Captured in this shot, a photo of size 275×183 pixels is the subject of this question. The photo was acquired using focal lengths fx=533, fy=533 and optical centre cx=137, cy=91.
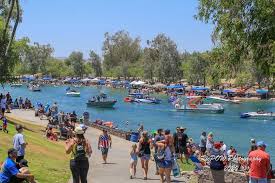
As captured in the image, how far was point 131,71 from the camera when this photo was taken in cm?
18812

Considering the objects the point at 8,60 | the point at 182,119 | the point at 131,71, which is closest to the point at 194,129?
the point at 182,119

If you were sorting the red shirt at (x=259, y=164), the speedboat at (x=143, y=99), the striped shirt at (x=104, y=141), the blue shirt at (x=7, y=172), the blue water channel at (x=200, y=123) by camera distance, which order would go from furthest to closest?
1. the speedboat at (x=143, y=99)
2. the blue water channel at (x=200, y=123)
3. the striped shirt at (x=104, y=141)
4. the red shirt at (x=259, y=164)
5. the blue shirt at (x=7, y=172)

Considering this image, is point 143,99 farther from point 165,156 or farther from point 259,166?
point 259,166

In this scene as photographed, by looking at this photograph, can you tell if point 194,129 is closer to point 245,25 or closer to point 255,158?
point 245,25

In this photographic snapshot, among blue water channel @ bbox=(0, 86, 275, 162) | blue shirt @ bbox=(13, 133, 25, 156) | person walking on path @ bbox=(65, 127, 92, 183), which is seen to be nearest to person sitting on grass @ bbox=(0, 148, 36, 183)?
person walking on path @ bbox=(65, 127, 92, 183)

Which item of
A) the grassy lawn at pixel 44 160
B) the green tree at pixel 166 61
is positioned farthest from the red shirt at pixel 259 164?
the green tree at pixel 166 61

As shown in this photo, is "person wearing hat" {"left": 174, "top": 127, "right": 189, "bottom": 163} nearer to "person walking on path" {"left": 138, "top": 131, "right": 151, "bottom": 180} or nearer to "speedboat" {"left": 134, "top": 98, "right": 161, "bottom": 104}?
"person walking on path" {"left": 138, "top": 131, "right": 151, "bottom": 180}

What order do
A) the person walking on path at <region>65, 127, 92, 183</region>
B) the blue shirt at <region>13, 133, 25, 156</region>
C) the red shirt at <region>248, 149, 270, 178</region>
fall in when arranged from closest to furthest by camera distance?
the person walking on path at <region>65, 127, 92, 183</region> → the red shirt at <region>248, 149, 270, 178</region> → the blue shirt at <region>13, 133, 25, 156</region>

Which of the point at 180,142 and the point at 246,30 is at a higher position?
the point at 246,30

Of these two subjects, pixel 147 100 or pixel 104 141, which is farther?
pixel 147 100

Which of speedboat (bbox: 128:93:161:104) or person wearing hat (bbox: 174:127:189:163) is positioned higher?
person wearing hat (bbox: 174:127:189:163)

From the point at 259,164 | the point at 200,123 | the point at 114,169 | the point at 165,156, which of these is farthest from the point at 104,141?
the point at 200,123

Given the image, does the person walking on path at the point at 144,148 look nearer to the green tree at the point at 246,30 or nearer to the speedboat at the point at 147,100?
the green tree at the point at 246,30

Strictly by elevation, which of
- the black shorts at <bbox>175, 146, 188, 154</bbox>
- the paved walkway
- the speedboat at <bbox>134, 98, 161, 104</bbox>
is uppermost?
the black shorts at <bbox>175, 146, 188, 154</bbox>
